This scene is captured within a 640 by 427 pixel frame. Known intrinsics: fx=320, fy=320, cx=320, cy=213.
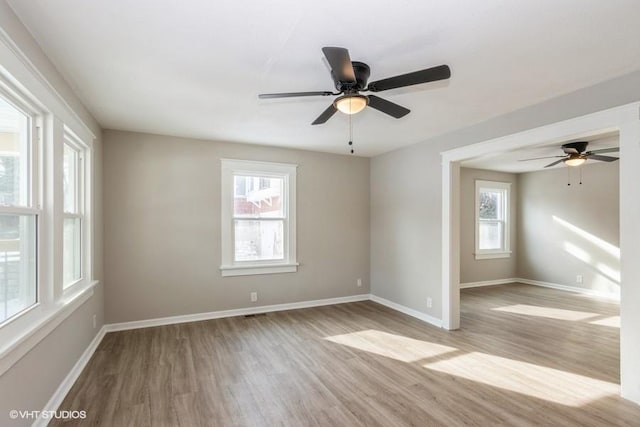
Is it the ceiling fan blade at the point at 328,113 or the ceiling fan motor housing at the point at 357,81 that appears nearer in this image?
the ceiling fan motor housing at the point at 357,81

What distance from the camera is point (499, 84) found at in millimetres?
2758

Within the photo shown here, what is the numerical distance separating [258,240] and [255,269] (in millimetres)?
447

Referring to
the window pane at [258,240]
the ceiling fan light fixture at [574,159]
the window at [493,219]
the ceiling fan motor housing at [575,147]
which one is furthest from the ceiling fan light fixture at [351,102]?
the window at [493,219]

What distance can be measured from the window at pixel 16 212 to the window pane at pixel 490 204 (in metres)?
7.34

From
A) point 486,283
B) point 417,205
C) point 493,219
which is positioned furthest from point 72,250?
point 493,219

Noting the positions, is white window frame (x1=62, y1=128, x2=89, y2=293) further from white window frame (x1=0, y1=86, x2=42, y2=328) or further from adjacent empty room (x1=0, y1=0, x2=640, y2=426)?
white window frame (x1=0, y1=86, x2=42, y2=328)

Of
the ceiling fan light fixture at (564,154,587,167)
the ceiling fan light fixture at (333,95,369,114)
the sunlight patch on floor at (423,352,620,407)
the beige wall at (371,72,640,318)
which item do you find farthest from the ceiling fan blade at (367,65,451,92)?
the ceiling fan light fixture at (564,154,587,167)

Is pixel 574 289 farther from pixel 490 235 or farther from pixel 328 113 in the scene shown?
pixel 328 113

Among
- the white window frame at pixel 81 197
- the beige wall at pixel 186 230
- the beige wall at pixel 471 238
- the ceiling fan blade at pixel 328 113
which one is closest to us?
the ceiling fan blade at pixel 328 113

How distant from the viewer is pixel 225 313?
15.2 ft

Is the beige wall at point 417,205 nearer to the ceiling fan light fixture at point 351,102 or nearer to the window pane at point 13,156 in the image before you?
the ceiling fan light fixture at point 351,102

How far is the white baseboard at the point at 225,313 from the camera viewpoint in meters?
4.11

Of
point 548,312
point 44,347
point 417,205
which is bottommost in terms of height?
point 548,312

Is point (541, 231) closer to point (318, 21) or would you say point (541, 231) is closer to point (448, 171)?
point (448, 171)
